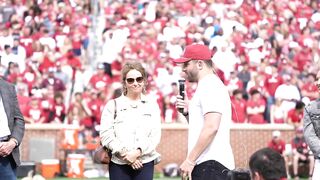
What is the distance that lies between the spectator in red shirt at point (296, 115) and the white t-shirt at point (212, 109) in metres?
12.6

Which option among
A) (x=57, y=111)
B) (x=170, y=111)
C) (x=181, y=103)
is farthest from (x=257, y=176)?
(x=57, y=111)

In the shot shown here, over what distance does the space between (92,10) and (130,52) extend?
3356 millimetres

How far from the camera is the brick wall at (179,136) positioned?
20.1 m

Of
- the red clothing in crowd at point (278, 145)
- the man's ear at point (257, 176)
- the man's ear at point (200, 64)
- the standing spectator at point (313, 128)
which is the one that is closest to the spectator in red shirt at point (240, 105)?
Result: the red clothing in crowd at point (278, 145)

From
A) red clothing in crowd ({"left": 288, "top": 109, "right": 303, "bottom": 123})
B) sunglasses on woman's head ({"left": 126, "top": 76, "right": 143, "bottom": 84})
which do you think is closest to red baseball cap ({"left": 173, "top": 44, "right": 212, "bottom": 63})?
sunglasses on woman's head ({"left": 126, "top": 76, "right": 143, "bottom": 84})

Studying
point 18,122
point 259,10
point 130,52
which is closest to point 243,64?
point 130,52

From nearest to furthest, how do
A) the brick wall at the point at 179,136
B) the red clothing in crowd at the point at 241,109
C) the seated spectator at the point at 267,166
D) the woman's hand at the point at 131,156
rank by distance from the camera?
1. the seated spectator at the point at 267,166
2. the woman's hand at the point at 131,156
3. the brick wall at the point at 179,136
4. the red clothing in crowd at the point at 241,109

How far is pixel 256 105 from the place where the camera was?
21.0 metres

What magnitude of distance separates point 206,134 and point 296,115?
1312cm

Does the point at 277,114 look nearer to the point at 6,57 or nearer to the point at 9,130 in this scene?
the point at 6,57

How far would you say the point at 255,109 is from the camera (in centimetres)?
2097

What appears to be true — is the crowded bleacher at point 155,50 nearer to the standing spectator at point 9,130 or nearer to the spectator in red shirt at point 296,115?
the spectator in red shirt at point 296,115

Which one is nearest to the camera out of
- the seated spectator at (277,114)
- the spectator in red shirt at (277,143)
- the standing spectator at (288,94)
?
the spectator in red shirt at (277,143)

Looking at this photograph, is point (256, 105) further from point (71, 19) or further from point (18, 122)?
point (18, 122)
